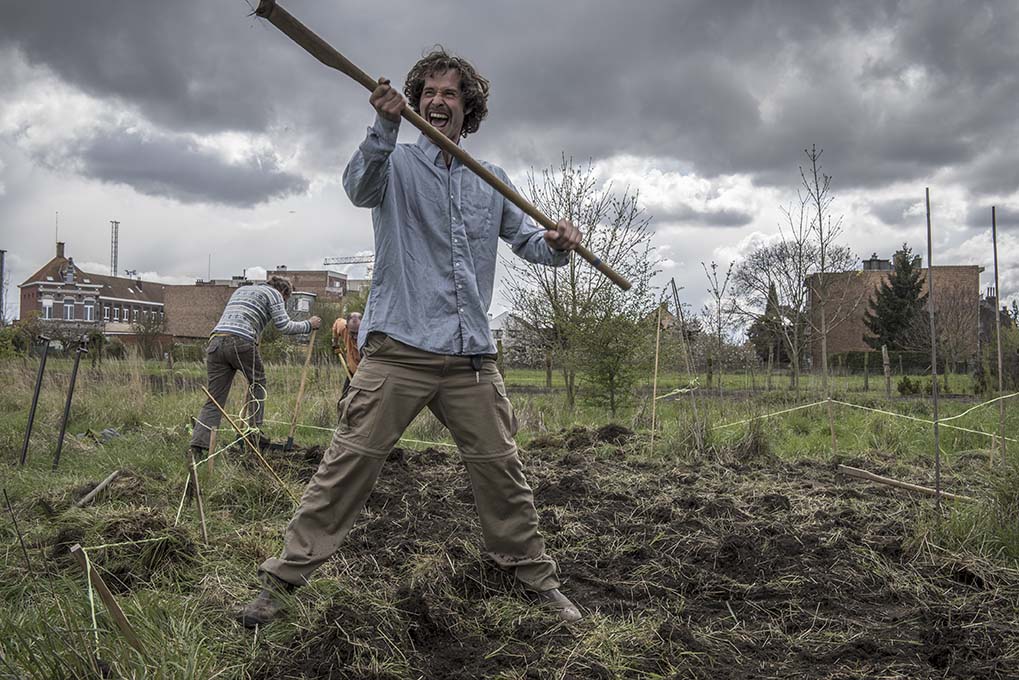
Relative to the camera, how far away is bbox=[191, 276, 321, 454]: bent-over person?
605 centimetres

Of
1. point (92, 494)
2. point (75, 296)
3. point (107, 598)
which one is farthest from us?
point (75, 296)

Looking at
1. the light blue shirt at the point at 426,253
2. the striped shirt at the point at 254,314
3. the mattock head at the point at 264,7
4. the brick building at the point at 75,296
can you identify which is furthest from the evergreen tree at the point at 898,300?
the brick building at the point at 75,296

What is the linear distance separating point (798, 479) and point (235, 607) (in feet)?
12.2

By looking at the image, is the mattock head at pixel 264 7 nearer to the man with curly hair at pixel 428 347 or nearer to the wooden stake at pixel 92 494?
the man with curly hair at pixel 428 347

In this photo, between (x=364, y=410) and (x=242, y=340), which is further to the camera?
(x=242, y=340)

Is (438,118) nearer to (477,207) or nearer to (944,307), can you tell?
(477,207)

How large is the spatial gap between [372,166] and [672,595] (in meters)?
1.90

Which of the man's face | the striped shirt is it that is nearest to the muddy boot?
the man's face

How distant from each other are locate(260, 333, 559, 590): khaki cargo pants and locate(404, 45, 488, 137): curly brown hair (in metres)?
0.95

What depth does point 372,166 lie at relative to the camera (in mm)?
2354

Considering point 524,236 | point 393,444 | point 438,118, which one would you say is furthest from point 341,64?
point 393,444

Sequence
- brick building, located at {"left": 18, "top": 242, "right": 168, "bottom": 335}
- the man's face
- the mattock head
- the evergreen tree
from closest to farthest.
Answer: the mattock head
the man's face
the evergreen tree
brick building, located at {"left": 18, "top": 242, "right": 168, "bottom": 335}

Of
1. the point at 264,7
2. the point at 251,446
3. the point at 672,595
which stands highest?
the point at 264,7

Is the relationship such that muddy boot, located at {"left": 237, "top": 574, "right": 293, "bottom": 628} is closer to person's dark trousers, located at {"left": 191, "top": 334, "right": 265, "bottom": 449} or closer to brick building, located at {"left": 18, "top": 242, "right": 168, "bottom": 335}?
person's dark trousers, located at {"left": 191, "top": 334, "right": 265, "bottom": 449}
